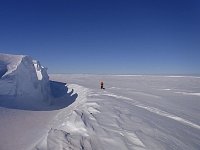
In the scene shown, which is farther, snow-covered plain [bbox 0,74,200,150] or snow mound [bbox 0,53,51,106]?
snow mound [bbox 0,53,51,106]

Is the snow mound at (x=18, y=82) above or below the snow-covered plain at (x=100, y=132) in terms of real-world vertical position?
above

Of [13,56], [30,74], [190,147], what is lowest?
[190,147]

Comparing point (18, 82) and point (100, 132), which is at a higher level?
point (18, 82)

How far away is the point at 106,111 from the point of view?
8.65 m

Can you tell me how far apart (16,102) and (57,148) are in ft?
22.1

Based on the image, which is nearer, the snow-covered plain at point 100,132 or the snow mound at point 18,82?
the snow-covered plain at point 100,132

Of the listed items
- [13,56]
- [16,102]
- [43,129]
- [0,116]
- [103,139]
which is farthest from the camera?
[13,56]

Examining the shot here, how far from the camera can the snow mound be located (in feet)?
36.5

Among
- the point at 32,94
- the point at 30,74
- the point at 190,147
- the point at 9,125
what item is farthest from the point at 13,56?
the point at 190,147

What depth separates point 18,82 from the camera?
492 inches

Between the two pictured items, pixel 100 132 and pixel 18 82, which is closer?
pixel 100 132

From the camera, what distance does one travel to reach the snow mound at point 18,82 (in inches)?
437

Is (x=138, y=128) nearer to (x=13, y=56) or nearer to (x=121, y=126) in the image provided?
(x=121, y=126)

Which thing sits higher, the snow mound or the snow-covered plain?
the snow mound
